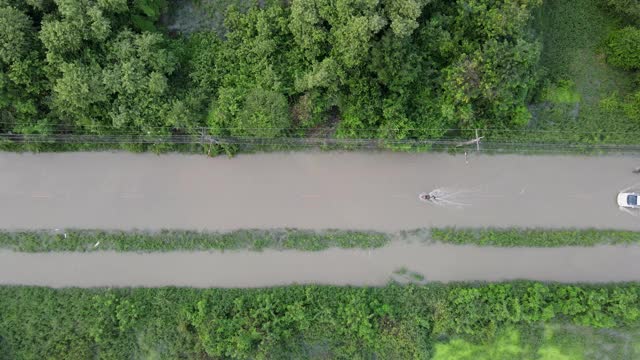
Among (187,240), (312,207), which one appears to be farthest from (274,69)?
(187,240)

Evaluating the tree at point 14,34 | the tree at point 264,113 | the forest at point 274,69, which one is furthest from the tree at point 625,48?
the tree at point 14,34

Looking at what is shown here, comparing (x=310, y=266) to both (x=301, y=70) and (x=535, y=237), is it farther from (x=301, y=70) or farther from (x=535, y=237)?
(x=535, y=237)

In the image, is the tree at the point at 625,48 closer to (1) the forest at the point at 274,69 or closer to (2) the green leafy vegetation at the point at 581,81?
(2) the green leafy vegetation at the point at 581,81

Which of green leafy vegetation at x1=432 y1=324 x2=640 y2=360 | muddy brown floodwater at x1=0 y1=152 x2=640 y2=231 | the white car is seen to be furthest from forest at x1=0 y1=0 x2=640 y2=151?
green leafy vegetation at x1=432 y1=324 x2=640 y2=360

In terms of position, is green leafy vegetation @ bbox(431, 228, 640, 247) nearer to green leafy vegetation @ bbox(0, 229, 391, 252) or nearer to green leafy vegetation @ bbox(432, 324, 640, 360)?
green leafy vegetation @ bbox(0, 229, 391, 252)

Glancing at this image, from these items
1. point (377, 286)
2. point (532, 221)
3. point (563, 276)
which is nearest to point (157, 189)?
point (377, 286)

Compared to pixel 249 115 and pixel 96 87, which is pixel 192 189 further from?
pixel 96 87
